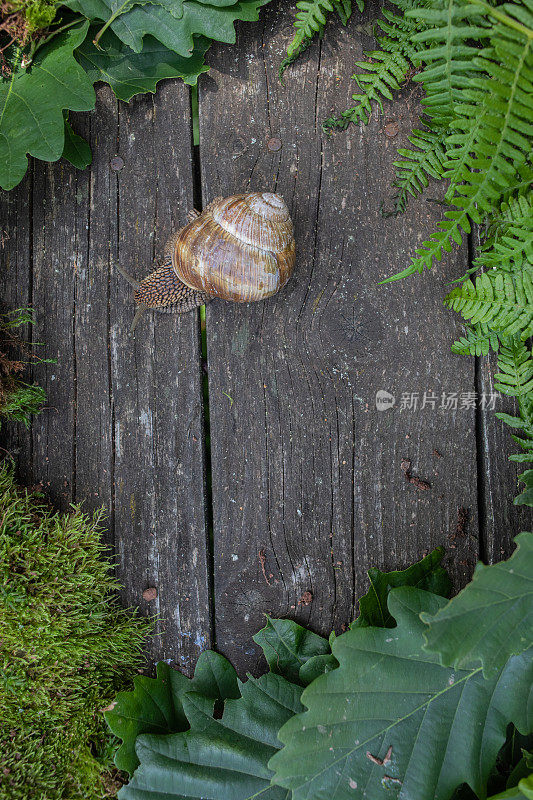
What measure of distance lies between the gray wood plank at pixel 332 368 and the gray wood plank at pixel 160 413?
0.46 ft

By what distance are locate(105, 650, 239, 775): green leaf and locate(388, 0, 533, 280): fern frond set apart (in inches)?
65.9

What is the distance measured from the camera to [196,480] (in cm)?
234

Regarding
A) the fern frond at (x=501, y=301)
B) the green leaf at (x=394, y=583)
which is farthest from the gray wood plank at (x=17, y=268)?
the fern frond at (x=501, y=301)

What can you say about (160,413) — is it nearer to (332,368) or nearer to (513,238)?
(332,368)

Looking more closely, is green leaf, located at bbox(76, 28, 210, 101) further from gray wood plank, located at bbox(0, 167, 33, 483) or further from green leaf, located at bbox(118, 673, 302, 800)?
green leaf, located at bbox(118, 673, 302, 800)

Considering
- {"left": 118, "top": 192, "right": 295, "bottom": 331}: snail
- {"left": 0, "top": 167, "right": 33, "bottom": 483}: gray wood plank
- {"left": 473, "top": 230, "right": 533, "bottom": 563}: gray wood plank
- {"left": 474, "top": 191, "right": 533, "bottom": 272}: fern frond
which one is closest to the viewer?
{"left": 474, "top": 191, "right": 533, "bottom": 272}: fern frond

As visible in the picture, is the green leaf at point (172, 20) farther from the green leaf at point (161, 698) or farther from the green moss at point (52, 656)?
the green leaf at point (161, 698)

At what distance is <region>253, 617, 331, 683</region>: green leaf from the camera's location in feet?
7.05

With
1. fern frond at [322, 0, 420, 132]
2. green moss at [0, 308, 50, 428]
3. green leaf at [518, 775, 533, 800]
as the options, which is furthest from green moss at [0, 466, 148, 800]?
fern frond at [322, 0, 420, 132]

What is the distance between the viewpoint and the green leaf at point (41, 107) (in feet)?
6.77

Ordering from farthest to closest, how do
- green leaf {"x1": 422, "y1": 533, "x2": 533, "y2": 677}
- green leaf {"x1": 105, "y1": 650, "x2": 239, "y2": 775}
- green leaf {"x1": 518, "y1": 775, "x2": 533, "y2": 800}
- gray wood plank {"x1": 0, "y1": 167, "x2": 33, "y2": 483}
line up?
gray wood plank {"x1": 0, "y1": 167, "x2": 33, "y2": 483} < green leaf {"x1": 105, "y1": 650, "x2": 239, "y2": 775} < green leaf {"x1": 422, "y1": 533, "x2": 533, "y2": 677} < green leaf {"x1": 518, "y1": 775, "x2": 533, "y2": 800}

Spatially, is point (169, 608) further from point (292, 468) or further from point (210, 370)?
point (210, 370)

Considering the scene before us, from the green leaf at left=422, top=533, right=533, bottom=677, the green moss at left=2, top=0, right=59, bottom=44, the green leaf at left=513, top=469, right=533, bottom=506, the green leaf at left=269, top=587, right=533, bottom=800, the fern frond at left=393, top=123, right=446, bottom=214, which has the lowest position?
the green leaf at left=269, top=587, right=533, bottom=800

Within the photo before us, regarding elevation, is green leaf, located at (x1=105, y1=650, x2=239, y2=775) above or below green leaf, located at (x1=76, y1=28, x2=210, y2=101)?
below
